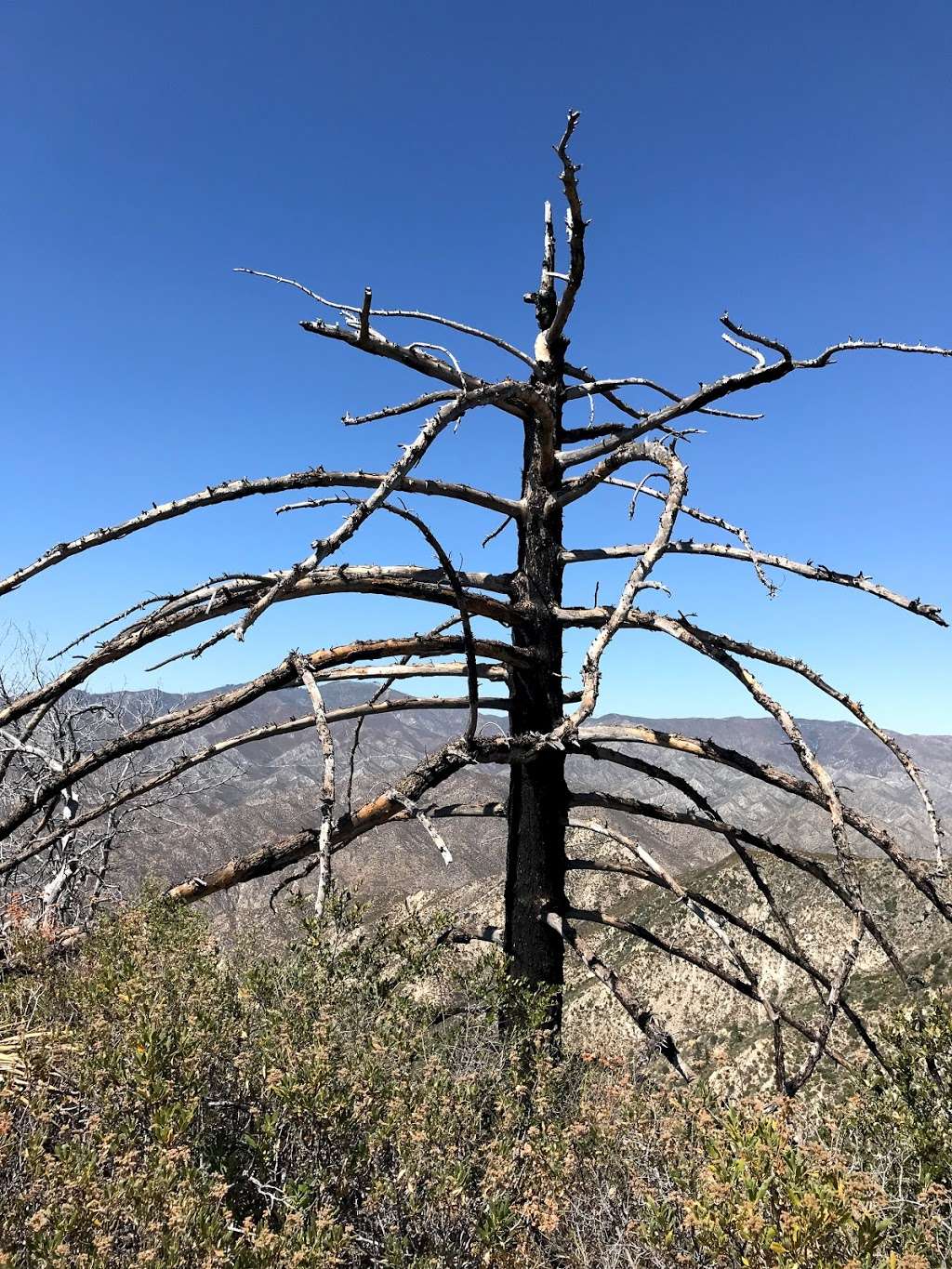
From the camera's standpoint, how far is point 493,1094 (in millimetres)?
3941

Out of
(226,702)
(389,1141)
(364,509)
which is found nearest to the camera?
(364,509)

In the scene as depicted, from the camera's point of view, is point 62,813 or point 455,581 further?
point 62,813

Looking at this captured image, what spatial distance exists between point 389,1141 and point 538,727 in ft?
8.02

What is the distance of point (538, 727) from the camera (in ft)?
16.2

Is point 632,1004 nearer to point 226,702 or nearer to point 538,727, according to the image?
point 538,727

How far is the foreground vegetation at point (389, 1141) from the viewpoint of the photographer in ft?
→ 8.28

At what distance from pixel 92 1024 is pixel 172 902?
73 cm

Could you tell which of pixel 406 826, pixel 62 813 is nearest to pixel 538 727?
pixel 62 813

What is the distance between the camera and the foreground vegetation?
8.28ft

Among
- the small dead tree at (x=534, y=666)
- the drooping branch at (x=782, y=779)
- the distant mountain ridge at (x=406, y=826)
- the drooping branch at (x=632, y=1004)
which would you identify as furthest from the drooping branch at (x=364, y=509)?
the distant mountain ridge at (x=406, y=826)

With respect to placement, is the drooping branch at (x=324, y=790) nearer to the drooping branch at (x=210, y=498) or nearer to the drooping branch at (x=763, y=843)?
the drooping branch at (x=210, y=498)

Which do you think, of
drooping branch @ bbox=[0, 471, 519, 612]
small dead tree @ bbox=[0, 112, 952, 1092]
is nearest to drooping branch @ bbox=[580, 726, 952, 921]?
small dead tree @ bbox=[0, 112, 952, 1092]

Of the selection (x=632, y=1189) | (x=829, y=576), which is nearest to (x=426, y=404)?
(x=829, y=576)

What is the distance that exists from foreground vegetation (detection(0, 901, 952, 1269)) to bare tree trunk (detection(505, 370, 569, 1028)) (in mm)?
392
